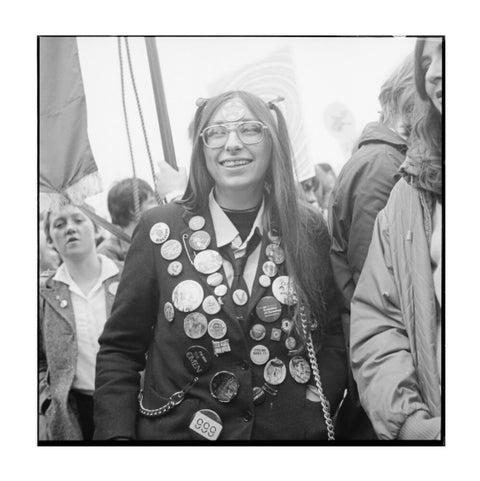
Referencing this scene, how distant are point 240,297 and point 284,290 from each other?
0.18 m

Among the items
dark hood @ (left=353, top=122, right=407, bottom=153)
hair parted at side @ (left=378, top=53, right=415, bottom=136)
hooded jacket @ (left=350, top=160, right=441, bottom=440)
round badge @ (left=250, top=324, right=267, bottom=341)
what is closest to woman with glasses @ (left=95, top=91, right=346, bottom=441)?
round badge @ (left=250, top=324, right=267, bottom=341)

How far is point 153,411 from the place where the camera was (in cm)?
296

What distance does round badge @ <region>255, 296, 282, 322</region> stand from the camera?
9.65ft

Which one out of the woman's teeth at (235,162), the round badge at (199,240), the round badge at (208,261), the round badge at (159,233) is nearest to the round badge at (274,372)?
the round badge at (208,261)

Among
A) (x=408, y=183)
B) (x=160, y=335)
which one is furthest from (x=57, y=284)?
(x=408, y=183)

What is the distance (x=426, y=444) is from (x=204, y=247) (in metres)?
1.17

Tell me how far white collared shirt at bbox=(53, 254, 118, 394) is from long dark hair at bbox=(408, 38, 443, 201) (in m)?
1.30

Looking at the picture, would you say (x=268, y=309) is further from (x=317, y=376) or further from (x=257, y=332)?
(x=317, y=376)

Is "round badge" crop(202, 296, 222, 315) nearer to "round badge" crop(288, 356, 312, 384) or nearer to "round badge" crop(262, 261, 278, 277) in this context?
"round badge" crop(262, 261, 278, 277)

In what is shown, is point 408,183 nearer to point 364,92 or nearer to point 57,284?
point 364,92

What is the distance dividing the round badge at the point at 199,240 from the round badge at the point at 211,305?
0.67 ft

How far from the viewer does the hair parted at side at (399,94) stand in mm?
3059

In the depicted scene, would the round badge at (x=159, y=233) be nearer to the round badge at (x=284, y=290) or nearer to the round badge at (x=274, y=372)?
the round badge at (x=284, y=290)

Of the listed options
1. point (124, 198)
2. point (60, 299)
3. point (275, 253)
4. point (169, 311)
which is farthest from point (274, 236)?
point (60, 299)
